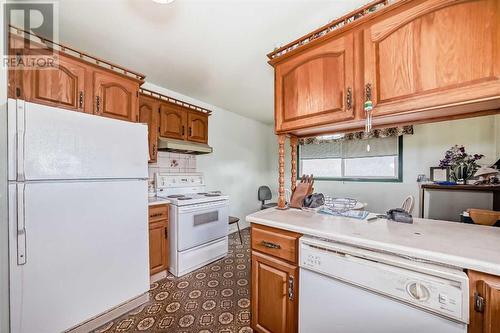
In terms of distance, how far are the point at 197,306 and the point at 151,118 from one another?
2.12m

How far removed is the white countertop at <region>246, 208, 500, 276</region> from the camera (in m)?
0.72

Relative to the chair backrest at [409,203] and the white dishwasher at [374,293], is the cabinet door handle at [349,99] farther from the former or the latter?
the chair backrest at [409,203]

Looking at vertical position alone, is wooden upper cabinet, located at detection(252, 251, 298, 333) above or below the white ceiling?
below

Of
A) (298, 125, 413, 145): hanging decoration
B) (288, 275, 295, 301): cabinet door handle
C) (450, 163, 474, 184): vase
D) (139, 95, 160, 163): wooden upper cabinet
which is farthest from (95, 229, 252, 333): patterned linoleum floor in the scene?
(450, 163, 474, 184): vase

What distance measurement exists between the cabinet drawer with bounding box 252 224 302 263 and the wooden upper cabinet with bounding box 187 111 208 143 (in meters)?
2.00

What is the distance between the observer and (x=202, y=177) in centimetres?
325

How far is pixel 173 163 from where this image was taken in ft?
9.80

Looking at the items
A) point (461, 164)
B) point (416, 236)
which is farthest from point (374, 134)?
point (416, 236)

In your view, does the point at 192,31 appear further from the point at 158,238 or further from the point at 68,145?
the point at 158,238

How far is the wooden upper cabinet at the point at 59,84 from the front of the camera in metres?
1.46

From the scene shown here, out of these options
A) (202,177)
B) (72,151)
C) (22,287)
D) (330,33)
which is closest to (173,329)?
(22,287)

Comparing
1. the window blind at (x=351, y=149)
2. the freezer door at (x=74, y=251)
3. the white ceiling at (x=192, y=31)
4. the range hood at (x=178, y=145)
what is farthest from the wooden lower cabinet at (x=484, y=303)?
the window blind at (x=351, y=149)

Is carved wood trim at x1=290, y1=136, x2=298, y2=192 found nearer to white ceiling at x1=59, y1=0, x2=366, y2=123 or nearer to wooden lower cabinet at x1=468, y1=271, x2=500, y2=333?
white ceiling at x1=59, y1=0, x2=366, y2=123

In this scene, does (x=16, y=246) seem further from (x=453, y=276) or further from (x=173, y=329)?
(x=453, y=276)
